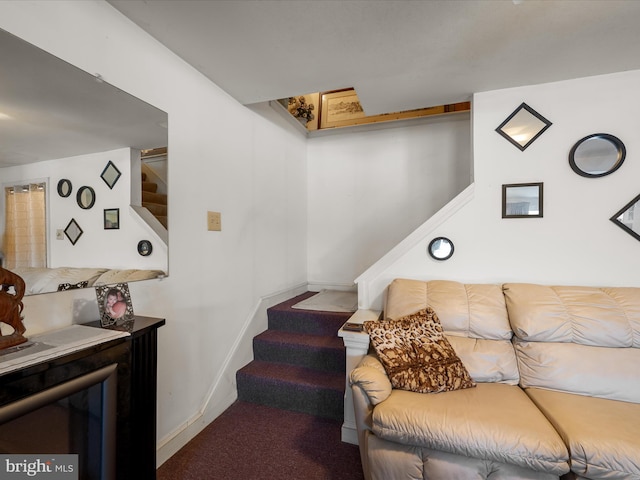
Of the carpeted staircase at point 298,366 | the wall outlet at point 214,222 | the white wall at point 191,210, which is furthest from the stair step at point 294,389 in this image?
the wall outlet at point 214,222

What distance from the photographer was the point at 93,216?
1194 mm

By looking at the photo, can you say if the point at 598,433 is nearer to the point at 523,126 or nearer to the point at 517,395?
the point at 517,395

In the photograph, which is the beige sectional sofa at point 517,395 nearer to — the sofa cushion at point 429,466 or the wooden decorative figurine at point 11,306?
the sofa cushion at point 429,466

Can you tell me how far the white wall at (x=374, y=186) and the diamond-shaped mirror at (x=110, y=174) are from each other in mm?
2312

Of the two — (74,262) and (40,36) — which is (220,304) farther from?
(40,36)

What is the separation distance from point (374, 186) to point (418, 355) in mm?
2100

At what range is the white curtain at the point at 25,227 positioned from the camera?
93 cm

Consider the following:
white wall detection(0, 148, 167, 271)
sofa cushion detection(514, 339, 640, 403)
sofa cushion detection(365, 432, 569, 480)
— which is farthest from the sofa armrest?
white wall detection(0, 148, 167, 271)

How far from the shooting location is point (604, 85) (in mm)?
1813

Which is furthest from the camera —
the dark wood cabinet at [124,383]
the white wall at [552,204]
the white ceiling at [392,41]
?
the white wall at [552,204]

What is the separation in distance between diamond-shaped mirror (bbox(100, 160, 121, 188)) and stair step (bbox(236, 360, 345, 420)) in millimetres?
1587

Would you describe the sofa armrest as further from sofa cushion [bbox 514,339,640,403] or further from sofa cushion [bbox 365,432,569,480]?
sofa cushion [bbox 514,339,640,403]

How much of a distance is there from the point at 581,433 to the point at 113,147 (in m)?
2.35

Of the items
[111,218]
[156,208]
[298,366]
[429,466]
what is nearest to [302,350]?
[298,366]
